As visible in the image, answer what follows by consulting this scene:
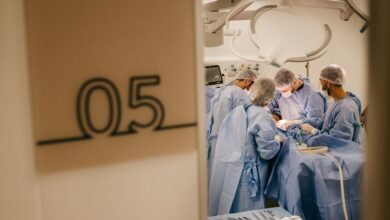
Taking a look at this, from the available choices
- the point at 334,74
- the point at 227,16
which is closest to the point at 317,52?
the point at 334,74

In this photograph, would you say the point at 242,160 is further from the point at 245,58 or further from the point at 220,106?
the point at 245,58

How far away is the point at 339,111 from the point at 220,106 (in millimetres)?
992

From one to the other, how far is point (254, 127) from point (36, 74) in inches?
76.5

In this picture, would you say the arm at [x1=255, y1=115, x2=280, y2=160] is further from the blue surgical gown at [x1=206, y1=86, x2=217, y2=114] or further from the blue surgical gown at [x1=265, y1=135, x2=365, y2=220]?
the blue surgical gown at [x1=206, y1=86, x2=217, y2=114]

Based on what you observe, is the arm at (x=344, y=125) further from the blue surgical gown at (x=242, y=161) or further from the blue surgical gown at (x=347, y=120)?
the blue surgical gown at (x=242, y=161)

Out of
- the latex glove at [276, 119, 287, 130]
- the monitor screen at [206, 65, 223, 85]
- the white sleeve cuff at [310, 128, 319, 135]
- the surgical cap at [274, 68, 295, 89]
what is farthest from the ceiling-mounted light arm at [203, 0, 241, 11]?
the white sleeve cuff at [310, 128, 319, 135]

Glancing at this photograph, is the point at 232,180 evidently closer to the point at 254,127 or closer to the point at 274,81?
the point at 254,127

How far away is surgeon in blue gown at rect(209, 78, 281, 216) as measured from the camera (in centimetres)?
265

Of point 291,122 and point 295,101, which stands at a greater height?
point 295,101

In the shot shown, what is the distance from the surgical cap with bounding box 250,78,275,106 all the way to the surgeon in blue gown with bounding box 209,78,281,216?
0.27 feet

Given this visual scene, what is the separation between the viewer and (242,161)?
2.65 meters

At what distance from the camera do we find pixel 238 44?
2.97m

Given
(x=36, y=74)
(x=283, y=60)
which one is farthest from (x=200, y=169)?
(x=283, y=60)

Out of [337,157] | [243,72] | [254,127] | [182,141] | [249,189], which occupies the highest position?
[243,72]
